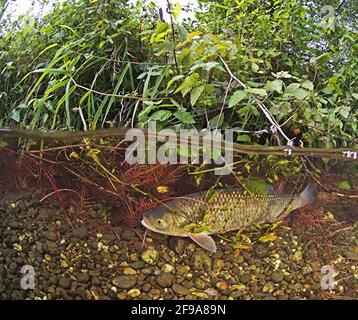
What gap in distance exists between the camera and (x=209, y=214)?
2.26 feet

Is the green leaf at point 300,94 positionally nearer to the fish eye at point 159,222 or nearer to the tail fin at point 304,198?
the tail fin at point 304,198

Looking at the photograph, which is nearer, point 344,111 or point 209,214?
point 209,214

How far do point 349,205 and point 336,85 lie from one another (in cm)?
21

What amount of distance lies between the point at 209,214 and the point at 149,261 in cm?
12

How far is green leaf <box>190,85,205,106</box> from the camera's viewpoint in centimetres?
70

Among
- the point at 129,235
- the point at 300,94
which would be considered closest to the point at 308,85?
the point at 300,94

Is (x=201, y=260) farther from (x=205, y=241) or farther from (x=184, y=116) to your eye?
(x=184, y=116)

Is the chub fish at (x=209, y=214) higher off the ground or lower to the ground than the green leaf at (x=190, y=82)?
lower

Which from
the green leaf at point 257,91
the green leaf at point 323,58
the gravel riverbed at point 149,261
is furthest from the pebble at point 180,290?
the green leaf at point 323,58

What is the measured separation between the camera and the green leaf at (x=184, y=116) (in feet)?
2.26

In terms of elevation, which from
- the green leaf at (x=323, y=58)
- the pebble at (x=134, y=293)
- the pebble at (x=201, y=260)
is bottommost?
the pebble at (x=134, y=293)

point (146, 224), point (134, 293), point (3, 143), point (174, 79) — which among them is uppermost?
point (174, 79)

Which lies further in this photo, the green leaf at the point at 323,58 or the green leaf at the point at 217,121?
the green leaf at the point at 323,58

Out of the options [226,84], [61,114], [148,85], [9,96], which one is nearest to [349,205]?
[226,84]
